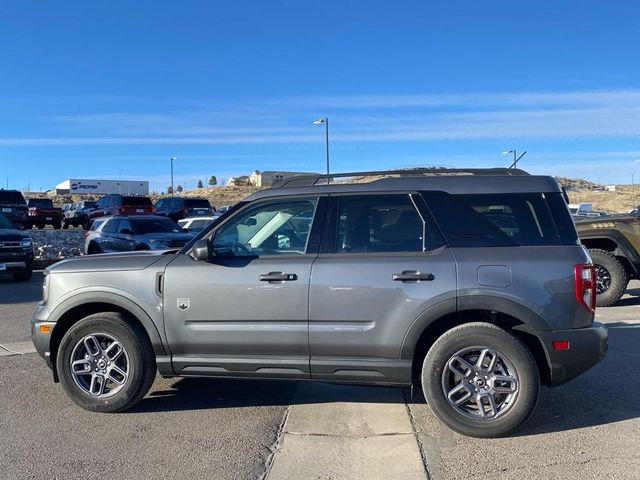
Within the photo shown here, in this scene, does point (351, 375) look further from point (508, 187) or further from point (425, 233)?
point (508, 187)

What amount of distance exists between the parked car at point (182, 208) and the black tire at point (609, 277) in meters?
23.1

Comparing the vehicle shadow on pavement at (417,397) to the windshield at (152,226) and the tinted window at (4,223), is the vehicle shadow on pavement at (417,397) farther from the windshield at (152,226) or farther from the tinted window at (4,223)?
the tinted window at (4,223)

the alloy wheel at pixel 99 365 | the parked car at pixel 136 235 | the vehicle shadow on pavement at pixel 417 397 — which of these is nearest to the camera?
the vehicle shadow on pavement at pixel 417 397

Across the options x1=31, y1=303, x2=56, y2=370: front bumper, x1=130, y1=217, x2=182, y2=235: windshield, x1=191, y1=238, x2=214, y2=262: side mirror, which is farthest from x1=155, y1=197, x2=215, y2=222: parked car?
x1=191, y1=238, x2=214, y2=262: side mirror

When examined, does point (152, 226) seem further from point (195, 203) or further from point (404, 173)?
point (195, 203)

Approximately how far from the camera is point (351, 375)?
454cm

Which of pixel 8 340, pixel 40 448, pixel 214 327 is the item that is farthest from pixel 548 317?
pixel 8 340

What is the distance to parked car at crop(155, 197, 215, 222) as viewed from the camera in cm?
3061

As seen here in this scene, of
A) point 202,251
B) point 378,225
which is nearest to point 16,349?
point 202,251

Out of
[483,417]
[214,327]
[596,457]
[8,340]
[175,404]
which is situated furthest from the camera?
[8,340]

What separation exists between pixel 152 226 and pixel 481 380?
12.3 metres

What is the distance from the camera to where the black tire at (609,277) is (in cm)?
954

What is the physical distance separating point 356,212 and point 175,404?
2.34 m

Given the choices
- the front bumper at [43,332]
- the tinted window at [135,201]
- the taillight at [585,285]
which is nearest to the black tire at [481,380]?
the taillight at [585,285]
